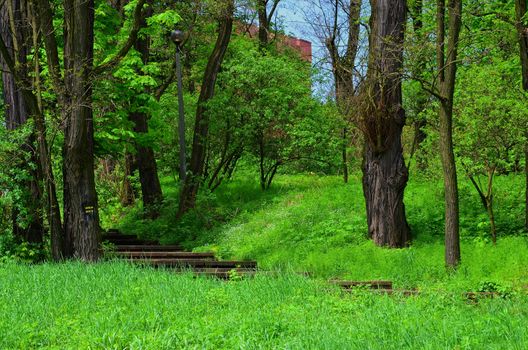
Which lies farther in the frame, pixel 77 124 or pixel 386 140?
pixel 77 124

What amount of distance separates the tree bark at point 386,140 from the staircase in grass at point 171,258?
Result: 9.50 ft

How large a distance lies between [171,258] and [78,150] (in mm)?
3504

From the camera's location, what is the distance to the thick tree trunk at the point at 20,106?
43.6 feet

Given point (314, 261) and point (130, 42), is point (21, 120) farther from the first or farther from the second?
point (314, 261)

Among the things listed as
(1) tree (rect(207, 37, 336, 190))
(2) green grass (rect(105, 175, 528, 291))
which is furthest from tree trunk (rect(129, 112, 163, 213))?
(1) tree (rect(207, 37, 336, 190))

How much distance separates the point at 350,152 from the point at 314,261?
979 cm

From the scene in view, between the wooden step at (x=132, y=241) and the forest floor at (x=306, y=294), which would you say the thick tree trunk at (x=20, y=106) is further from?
the wooden step at (x=132, y=241)

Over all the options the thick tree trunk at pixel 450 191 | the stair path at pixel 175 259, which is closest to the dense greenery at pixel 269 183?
the thick tree trunk at pixel 450 191

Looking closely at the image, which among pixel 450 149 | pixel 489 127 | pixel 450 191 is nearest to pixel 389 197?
pixel 450 191

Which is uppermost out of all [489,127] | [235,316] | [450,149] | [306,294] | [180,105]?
[180,105]

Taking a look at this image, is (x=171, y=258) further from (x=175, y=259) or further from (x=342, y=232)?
(x=342, y=232)

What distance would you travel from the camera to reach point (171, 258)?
1427 cm

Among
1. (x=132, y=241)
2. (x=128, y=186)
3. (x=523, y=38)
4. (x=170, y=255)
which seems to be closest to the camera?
(x=523, y=38)

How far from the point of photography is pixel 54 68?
12.5 meters
